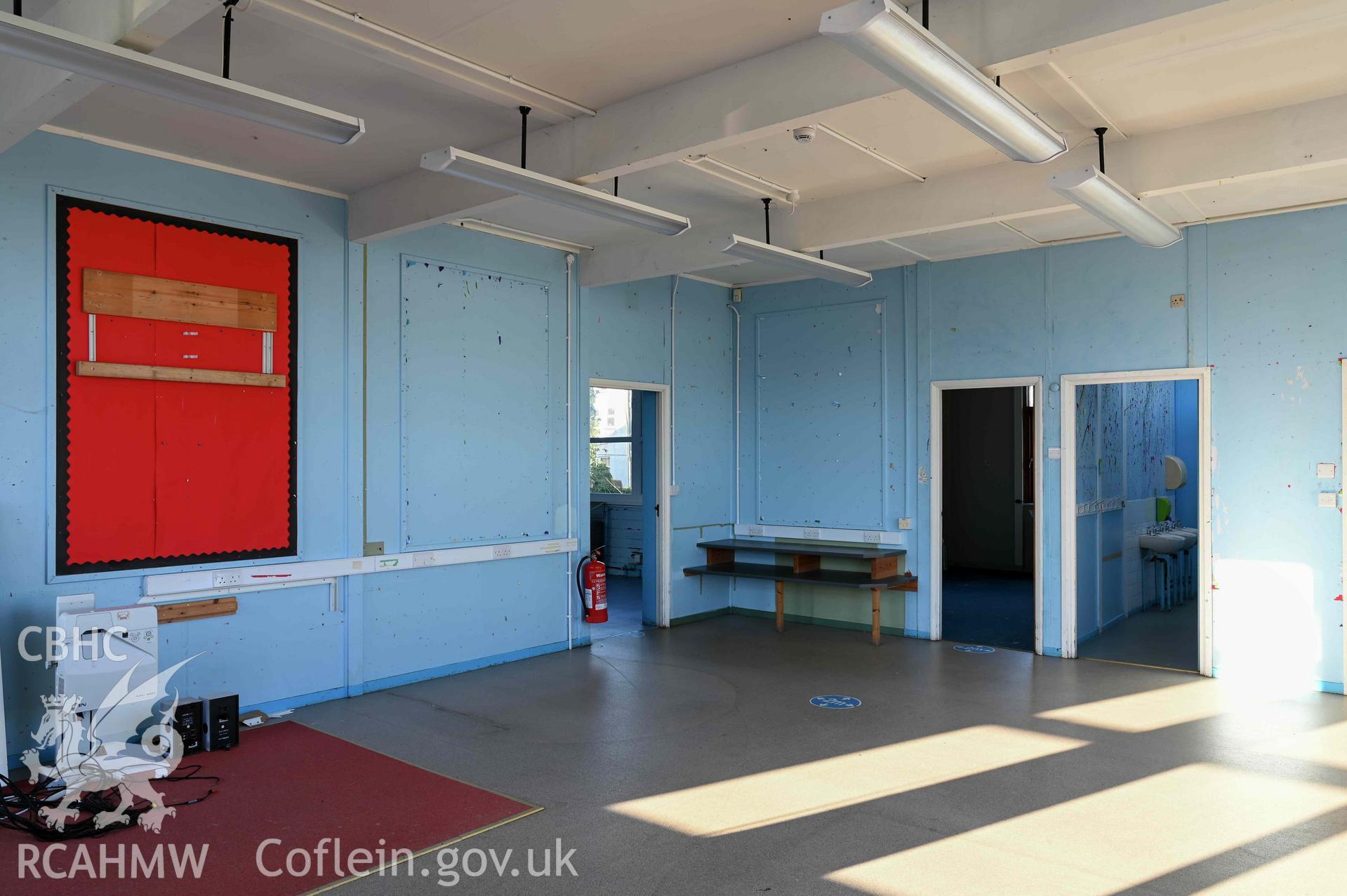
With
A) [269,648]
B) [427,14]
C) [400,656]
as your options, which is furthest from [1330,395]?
[269,648]

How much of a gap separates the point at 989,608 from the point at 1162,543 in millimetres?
1729

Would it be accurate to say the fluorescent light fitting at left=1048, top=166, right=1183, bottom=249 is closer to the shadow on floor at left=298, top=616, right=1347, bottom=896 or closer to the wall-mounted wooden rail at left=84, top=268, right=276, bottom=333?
the shadow on floor at left=298, top=616, right=1347, bottom=896

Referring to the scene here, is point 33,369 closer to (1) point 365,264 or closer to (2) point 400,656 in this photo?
(1) point 365,264

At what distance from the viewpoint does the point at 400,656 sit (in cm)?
602

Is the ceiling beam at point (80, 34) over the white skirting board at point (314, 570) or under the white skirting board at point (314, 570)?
over

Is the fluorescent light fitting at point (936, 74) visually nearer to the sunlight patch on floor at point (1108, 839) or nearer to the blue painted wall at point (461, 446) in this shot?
the sunlight patch on floor at point (1108, 839)

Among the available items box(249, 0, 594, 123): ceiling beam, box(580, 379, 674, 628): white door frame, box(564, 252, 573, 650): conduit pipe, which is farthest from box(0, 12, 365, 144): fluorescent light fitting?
box(580, 379, 674, 628): white door frame

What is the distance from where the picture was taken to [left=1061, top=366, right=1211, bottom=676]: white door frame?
623cm

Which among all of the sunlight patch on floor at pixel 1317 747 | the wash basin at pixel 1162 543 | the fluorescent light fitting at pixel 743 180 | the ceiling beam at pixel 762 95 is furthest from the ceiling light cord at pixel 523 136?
the wash basin at pixel 1162 543

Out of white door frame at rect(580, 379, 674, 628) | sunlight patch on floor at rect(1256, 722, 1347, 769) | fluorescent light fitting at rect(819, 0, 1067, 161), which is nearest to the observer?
fluorescent light fitting at rect(819, 0, 1067, 161)

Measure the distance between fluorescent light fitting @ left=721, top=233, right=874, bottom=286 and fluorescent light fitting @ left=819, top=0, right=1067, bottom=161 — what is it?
2.06 metres

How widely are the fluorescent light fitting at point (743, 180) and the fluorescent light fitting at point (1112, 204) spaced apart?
1729 millimetres

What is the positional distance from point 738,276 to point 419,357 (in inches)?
129

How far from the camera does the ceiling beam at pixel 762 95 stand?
309 cm
